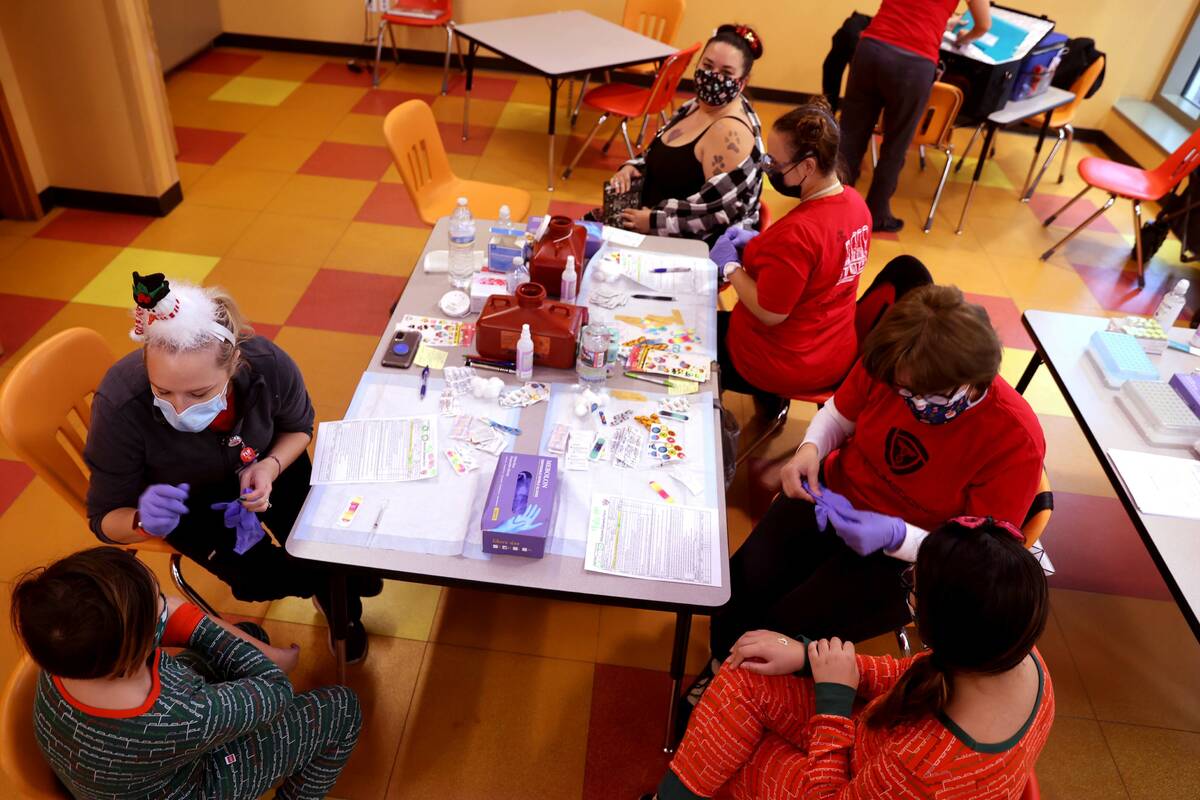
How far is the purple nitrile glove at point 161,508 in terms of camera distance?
1.93m

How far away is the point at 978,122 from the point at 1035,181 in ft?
3.25

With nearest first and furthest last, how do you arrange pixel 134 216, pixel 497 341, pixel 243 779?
pixel 243 779
pixel 497 341
pixel 134 216

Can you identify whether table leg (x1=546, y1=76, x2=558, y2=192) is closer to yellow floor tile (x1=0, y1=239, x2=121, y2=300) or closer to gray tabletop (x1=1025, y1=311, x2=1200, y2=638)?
yellow floor tile (x1=0, y1=239, x2=121, y2=300)

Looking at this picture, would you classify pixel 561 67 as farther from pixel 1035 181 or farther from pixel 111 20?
pixel 1035 181

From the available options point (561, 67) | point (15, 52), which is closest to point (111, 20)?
point (15, 52)

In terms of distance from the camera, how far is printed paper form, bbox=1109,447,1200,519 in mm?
2266

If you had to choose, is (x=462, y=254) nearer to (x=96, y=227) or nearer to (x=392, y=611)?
(x=392, y=611)

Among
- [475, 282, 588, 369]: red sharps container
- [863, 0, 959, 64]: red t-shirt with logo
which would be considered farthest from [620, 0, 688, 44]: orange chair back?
[475, 282, 588, 369]: red sharps container

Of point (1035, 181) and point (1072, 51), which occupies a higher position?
point (1072, 51)

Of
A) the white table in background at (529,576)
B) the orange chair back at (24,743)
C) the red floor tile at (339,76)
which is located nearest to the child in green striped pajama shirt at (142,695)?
the orange chair back at (24,743)

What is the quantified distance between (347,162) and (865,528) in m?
4.47

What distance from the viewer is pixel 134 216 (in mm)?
4664

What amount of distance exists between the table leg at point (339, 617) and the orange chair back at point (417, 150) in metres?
2.07

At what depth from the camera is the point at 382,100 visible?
20.6ft
